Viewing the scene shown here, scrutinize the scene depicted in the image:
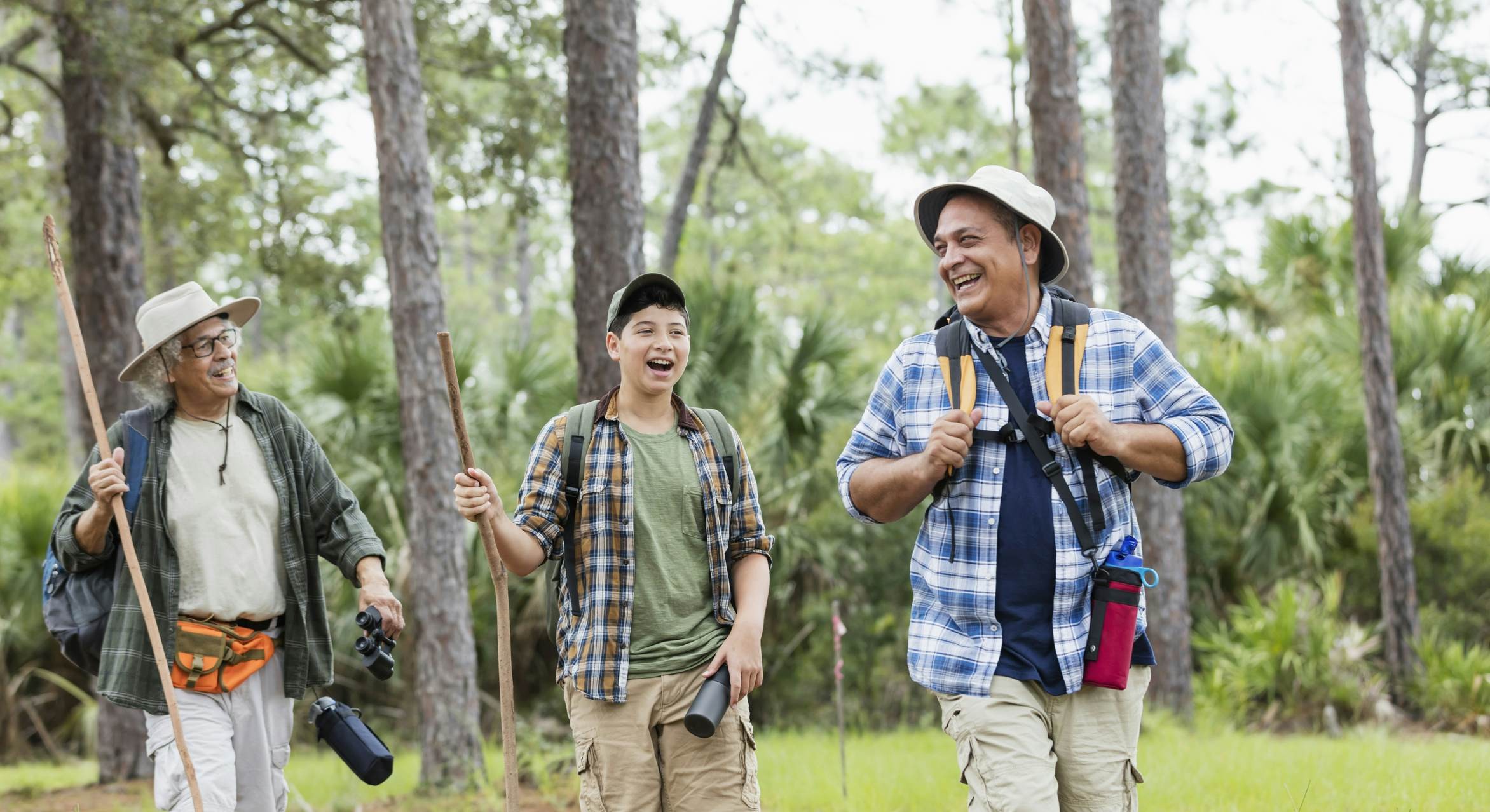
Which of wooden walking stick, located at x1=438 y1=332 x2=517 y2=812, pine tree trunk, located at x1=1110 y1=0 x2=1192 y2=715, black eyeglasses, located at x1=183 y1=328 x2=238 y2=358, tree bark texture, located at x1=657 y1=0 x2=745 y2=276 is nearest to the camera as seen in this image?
wooden walking stick, located at x1=438 y1=332 x2=517 y2=812

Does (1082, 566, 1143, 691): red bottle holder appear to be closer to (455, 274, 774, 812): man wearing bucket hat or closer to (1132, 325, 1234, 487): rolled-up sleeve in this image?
(1132, 325, 1234, 487): rolled-up sleeve

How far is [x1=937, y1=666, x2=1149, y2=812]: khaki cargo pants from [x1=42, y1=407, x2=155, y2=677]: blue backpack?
257 cm

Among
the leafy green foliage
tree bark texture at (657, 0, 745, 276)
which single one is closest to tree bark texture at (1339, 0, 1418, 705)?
the leafy green foliage

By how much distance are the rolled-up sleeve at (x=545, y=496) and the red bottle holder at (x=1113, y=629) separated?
4.81ft

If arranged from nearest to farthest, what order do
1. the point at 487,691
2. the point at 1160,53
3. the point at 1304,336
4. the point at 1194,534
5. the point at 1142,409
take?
the point at 1142,409 < the point at 1160,53 < the point at 487,691 < the point at 1194,534 < the point at 1304,336

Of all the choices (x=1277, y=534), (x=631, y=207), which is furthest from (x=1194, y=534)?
(x=631, y=207)

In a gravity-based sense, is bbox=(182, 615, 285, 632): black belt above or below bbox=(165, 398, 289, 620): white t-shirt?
below

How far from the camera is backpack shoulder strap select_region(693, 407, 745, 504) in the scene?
152 inches

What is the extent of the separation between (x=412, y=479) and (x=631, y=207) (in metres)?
2.20

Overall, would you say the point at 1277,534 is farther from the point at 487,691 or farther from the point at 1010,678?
the point at 1010,678

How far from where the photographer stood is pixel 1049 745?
3318 mm

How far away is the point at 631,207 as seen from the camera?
7406 millimetres

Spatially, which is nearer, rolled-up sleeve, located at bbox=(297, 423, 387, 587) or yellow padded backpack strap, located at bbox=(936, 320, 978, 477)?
yellow padded backpack strap, located at bbox=(936, 320, 978, 477)

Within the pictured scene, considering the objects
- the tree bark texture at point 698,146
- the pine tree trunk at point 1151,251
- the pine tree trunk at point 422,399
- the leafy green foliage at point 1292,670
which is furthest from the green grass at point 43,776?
the leafy green foliage at point 1292,670
